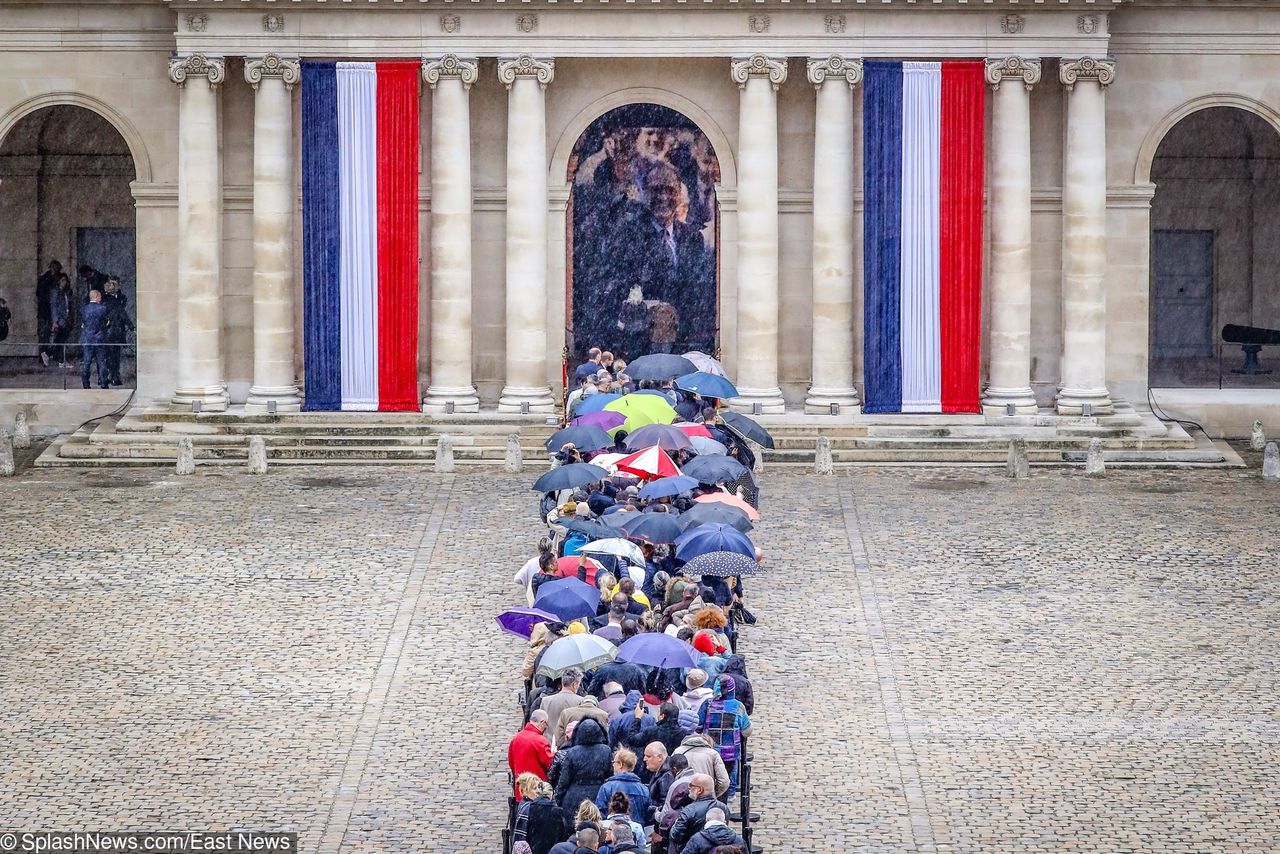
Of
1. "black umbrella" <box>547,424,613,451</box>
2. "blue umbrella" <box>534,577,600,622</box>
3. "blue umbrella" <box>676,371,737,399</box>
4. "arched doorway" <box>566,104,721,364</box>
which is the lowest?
"blue umbrella" <box>534,577,600,622</box>

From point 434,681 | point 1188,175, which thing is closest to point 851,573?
point 434,681

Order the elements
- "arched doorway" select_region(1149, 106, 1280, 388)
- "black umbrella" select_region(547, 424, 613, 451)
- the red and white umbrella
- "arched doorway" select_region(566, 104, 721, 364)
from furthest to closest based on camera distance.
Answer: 1. "arched doorway" select_region(1149, 106, 1280, 388)
2. "arched doorway" select_region(566, 104, 721, 364)
3. "black umbrella" select_region(547, 424, 613, 451)
4. the red and white umbrella

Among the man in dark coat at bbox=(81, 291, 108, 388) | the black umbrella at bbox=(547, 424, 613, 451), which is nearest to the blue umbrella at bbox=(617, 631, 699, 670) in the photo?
the black umbrella at bbox=(547, 424, 613, 451)

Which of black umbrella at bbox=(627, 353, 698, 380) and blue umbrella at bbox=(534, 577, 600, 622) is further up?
black umbrella at bbox=(627, 353, 698, 380)

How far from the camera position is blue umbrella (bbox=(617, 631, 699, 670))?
80.1 ft

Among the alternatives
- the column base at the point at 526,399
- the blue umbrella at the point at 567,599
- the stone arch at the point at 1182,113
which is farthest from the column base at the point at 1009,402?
the blue umbrella at the point at 567,599

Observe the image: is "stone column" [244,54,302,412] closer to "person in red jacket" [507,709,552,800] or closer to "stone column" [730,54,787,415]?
"stone column" [730,54,787,415]

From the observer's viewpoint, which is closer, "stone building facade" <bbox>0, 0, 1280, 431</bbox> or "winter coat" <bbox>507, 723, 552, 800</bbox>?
Answer: "winter coat" <bbox>507, 723, 552, 800</bbox>

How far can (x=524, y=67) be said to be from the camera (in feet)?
161

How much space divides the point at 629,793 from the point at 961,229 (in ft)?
99.3

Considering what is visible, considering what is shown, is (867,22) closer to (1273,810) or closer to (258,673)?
(258,673)

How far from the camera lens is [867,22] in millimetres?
49031

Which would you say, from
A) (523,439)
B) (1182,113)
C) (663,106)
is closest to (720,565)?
(523,439)

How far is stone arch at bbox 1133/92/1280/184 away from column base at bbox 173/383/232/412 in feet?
70.3
